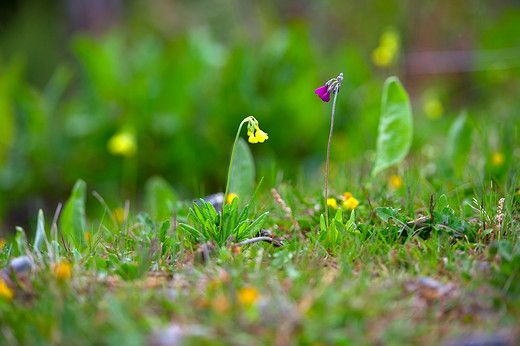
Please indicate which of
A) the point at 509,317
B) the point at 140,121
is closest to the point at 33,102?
the point at 140,121

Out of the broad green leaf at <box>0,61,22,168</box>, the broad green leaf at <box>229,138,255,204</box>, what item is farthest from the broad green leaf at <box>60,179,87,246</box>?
the broad green leaf at <box>0,61,22,168</box>

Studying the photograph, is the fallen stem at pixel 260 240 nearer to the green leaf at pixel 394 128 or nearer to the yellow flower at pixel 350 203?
the yellow flower at pixel 350 203

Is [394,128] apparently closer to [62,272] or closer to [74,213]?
[74,213]

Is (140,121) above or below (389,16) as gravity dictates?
below

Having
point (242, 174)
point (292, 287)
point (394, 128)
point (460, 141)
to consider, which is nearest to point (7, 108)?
point (242, 174)

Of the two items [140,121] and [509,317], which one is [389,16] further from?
[509,317]

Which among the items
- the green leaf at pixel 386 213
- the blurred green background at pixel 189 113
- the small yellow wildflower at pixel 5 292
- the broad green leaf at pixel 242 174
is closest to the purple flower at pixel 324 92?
the green leaf at pixel 386 213

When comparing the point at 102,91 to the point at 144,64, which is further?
the point at 144,64
